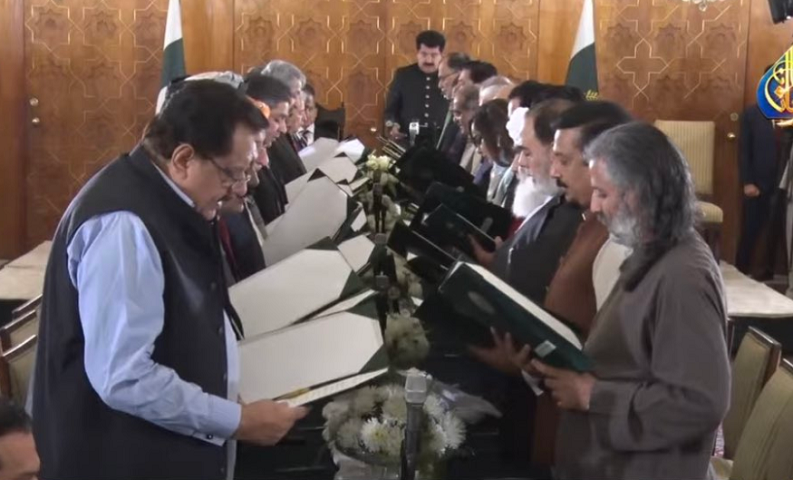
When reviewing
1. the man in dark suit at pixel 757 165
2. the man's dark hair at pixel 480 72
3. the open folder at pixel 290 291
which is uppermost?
the open folder at pixel 290 291

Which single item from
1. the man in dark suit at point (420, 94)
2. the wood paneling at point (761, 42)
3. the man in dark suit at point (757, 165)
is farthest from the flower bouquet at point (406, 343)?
the wood paneling at point (761, 42)

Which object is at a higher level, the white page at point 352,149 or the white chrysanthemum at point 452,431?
the white chrysanthemum at point 452,431

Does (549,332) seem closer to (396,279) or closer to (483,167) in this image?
(396,279)

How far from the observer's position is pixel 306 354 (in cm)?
201

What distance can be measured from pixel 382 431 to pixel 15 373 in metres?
1.12

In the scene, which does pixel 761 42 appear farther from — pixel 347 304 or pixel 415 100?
pixel 347 304

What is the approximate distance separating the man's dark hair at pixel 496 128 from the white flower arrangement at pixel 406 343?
1.61 m

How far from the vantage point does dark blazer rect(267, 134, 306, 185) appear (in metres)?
4.57

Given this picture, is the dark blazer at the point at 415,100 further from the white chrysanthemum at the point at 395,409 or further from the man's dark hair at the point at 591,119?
the white chrysanthemum at the point at 395,409

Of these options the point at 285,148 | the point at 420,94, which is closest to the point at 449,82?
the point at 420,94

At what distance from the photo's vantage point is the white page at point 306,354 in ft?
6.39

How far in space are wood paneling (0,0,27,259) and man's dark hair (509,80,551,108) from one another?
5.76 meters

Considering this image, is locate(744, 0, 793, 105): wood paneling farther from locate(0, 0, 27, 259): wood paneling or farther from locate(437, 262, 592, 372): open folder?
locate(437, 262, 592, 372): open folder

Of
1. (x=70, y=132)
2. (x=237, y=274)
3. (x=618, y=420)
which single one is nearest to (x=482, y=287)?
(x=618, y=420)
